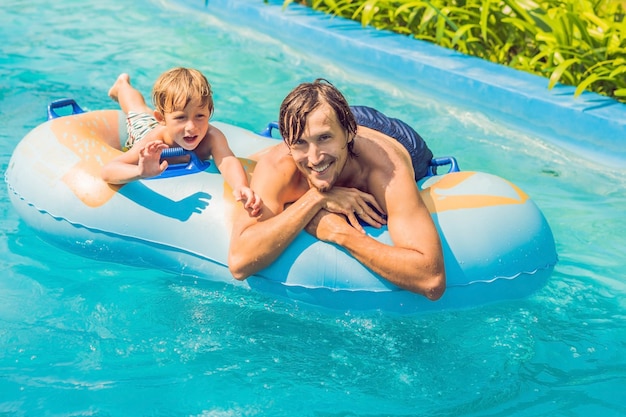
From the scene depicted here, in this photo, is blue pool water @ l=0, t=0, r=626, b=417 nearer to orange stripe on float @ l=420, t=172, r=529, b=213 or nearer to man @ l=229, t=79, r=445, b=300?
man @ l=229, t=79, r=445, b=300

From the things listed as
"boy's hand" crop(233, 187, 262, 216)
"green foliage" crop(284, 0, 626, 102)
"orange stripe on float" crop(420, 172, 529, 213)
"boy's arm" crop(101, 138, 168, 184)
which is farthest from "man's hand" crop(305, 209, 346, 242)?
"green foliage" crop(284, 0, 626, 102)

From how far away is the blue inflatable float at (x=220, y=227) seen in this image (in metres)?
3.90

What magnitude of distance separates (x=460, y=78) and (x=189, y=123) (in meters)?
3.20

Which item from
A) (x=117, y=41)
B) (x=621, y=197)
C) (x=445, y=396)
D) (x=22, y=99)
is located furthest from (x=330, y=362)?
(x=117, y=41)

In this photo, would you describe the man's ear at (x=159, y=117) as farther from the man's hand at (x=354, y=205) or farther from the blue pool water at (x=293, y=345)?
the man's hand at (x=354, y=205)

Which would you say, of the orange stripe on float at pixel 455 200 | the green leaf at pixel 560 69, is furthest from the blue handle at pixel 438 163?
the green leaf at pixel 560 69

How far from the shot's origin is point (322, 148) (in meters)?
3.64

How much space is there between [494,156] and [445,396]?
2.85m

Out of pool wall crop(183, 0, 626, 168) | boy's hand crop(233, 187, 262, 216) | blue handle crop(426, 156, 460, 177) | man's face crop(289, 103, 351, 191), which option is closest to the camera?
man's face crop(289, 103, 351, 191)

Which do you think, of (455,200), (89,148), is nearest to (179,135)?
(89,148)

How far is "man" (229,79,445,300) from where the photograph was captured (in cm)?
364

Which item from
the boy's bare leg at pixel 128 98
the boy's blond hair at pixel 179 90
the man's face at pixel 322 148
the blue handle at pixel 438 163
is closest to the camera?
the man's face at pixel 322 148

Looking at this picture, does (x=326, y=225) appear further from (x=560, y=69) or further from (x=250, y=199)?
(x=560, y=69)

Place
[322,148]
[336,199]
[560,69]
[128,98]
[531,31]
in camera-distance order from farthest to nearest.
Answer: [531,31]
[560,69]
[128,98]
[336,199]
[322,148]
